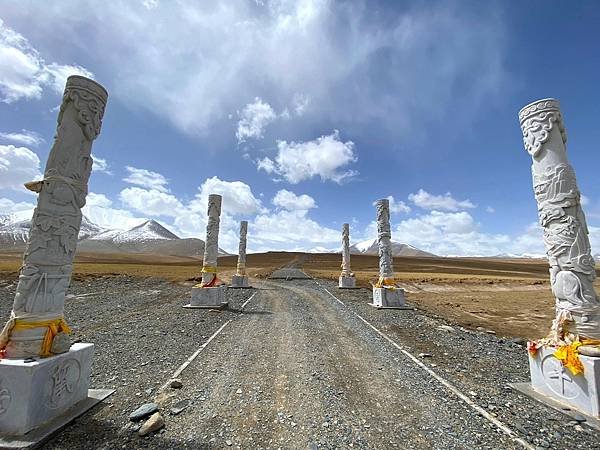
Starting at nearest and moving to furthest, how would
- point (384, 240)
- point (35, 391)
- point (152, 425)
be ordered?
point (35, 391) < point (152, 425) < point (384, 240)

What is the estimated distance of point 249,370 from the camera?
6.33m

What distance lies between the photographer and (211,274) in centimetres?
1498

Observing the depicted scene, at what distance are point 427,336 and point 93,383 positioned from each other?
9.07m

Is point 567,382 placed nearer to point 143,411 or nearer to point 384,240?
point 143,411

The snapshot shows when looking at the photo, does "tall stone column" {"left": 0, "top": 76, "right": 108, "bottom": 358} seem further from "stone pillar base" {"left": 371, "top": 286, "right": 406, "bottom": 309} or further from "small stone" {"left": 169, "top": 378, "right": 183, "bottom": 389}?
"stone pillar base" {"left": 371, "top": 286, "right": 406, "bottom": 309}

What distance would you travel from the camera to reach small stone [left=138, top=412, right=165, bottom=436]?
12.9 feet

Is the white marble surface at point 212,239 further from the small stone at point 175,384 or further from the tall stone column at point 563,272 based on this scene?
the tall stone column at point 563,272

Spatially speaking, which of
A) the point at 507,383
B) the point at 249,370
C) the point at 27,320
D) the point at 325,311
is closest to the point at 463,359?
the point at 507,383

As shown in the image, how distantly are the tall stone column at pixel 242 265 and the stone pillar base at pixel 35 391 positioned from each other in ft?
66.1

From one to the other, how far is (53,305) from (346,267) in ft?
76.5

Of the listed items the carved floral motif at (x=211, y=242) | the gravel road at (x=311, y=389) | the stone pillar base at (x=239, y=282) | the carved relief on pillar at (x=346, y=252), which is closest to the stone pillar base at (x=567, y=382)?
the gravel road at (x=311, y=389)

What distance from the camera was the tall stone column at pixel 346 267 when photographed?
2495 centimetres

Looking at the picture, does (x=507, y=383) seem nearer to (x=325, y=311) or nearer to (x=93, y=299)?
(x=325, y=311)

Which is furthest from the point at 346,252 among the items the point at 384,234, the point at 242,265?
the point at 384,234
